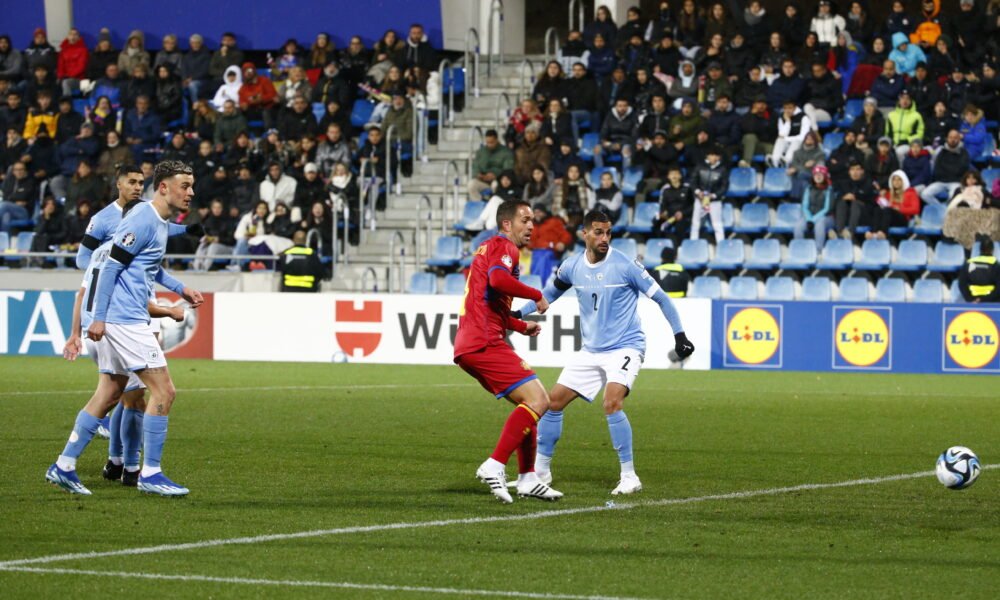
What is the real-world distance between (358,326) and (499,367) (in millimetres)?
14137

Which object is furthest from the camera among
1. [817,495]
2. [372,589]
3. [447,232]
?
[447,232]

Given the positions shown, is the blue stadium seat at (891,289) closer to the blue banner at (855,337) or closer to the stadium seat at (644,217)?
the blue banner at (855,337)

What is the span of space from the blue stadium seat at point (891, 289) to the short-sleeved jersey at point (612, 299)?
14097mm

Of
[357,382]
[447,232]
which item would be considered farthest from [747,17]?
[357,382]

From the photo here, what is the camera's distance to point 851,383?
67.4 ft

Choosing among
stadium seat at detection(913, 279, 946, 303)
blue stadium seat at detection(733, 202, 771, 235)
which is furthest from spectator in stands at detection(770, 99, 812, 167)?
stadium seat at detection(913, 279, 946, 303)

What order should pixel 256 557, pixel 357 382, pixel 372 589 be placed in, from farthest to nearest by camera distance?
pixel 357 382, pixel 256 557, pixel 372 589

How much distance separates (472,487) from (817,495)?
2191 mm

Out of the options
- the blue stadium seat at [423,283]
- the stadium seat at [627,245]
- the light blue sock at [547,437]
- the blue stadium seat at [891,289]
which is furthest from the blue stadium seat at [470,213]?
the light blue sock at [547,437]

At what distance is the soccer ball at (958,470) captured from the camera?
31.6ft

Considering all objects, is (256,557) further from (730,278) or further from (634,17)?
(634,17)

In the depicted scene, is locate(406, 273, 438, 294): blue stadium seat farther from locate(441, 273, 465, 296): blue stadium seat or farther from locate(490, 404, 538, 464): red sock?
locate(490, 404, 538, 464): red sock

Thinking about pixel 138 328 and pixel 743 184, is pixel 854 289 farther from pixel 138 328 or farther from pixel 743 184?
pixel 138 328

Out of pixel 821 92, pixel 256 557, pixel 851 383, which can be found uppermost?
pixel 821 92
